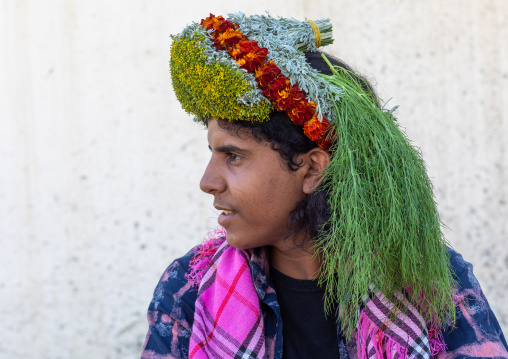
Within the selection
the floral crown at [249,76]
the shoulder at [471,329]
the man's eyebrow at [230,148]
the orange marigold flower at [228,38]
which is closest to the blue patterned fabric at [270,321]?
the shoulder at [471,329]

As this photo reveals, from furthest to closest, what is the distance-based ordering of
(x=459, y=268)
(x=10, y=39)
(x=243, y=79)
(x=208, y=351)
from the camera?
(x=10, y=39)
(x=459, y=268)
(x=208, y=351)
(x=243, y=79)

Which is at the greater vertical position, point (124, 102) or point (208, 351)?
point (124, 102)

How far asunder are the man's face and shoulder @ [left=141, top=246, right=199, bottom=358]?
28 centimetres

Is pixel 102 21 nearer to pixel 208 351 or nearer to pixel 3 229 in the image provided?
pixel 3 229

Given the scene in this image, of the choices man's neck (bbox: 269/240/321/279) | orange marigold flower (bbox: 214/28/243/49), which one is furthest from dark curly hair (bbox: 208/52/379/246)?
orange marigold flower (bbox: 214/28/243/49)

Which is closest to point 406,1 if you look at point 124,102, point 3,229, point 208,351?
point 124,102

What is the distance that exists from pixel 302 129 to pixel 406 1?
5.89 ft

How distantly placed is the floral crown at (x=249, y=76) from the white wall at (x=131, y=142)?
1455mm

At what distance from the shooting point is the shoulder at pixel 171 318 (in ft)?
6.14

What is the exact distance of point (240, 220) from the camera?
71.4 inches

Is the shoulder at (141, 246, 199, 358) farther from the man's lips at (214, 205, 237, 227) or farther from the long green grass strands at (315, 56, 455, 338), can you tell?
the long green grass strands at (315, 56, 455, 338)

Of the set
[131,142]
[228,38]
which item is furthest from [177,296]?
[131,142]

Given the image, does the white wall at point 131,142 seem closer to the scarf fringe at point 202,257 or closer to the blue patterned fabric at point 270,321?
the scarf fringe at point 202,257

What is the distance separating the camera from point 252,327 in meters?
1.86
